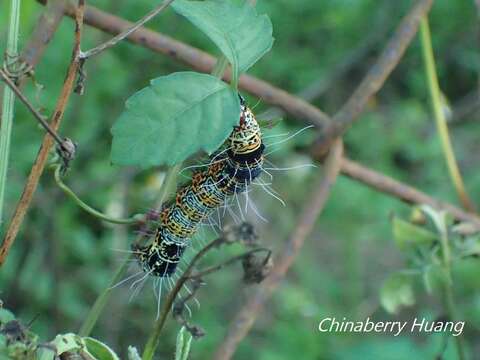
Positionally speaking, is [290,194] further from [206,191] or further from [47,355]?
[47,355]

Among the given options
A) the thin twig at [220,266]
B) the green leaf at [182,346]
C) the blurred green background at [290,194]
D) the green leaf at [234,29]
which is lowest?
the green leaf at [182,346]

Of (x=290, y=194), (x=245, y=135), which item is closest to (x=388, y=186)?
(x=245, y=135)

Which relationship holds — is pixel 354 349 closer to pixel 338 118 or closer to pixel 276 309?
pixel 276 309

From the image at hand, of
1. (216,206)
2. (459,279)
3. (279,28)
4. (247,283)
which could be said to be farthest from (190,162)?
(279,28)

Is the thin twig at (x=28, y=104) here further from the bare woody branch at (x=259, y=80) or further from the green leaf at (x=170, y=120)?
the bare woody branch at (x=259, y=80)

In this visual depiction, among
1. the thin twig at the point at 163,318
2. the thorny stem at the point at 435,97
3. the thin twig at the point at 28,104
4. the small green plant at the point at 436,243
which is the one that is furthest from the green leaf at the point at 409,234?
the thin twig at the point at 28,104

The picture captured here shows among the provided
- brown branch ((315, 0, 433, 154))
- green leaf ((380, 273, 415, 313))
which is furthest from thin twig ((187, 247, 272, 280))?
green leaf ((380, 273, 415, 313))
